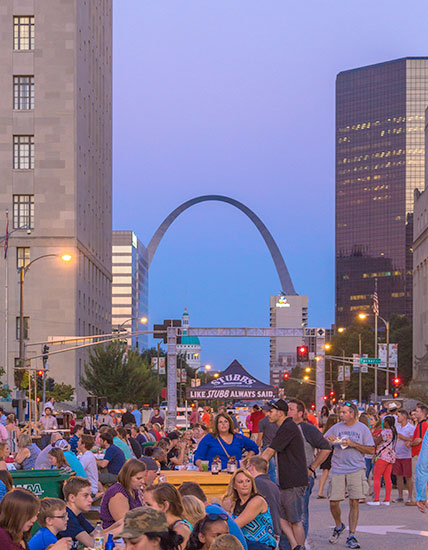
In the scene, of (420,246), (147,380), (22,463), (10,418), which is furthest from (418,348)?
(22,463)

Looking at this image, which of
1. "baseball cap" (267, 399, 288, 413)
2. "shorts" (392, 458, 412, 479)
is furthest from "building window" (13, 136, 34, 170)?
"baseball cap" (267, 399, 288, 413)

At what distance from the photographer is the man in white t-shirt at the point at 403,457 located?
2244cm

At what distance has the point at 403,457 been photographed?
22562mm

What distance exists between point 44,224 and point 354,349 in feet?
200

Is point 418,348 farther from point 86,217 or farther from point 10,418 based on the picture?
point 10,418

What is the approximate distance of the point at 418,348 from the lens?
115 metres

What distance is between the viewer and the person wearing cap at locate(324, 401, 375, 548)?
1642 centimetres

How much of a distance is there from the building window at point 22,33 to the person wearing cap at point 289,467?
75408 mm

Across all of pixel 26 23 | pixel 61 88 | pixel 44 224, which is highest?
pixel 26 23

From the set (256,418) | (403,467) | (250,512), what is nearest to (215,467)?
(250,512)

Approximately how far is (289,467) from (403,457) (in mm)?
9288

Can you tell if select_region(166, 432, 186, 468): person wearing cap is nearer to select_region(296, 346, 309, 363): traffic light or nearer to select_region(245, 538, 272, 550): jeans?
select_region(245, 538, 272, 550): jeans

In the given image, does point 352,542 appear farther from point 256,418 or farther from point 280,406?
point 256,418

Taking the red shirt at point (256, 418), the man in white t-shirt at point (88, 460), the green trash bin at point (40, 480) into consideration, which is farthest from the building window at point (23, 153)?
the green trash bin at point (40, 480)
